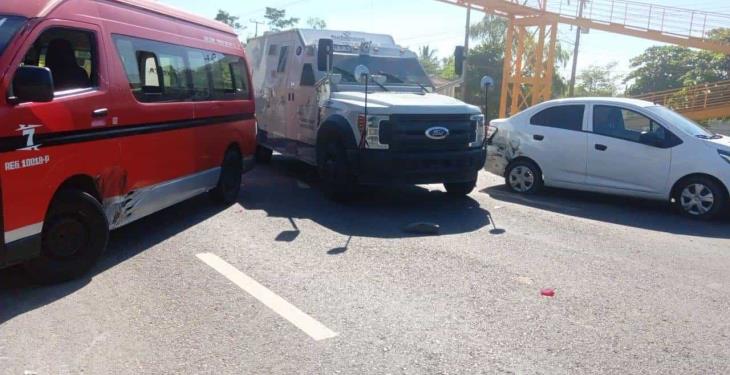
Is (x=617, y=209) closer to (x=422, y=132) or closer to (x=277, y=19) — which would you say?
(x=422, y=132)

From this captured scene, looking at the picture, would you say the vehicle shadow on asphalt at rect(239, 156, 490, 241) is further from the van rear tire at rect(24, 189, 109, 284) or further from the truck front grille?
the van rear tire at rect(24, 189, 109, 284)

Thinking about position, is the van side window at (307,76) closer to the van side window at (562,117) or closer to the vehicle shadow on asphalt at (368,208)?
the vehicle shadow on asphalt at (368,208)

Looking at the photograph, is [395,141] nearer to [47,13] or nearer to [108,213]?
[108,213]

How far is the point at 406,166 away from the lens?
7965 millimetres

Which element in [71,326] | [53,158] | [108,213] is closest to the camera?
[71,326]

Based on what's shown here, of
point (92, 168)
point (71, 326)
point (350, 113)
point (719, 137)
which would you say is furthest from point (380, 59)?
point (71, 326)

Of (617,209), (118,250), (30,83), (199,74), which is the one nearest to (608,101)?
(617,209)

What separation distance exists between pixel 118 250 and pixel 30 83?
7.30 ft

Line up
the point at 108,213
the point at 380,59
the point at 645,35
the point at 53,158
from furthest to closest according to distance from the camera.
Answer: the point at 645,35 < the point at 380,59 < the point at 108,213 < the point at 53,158

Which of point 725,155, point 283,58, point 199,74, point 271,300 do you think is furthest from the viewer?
point 283,58

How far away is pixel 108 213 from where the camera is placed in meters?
5.63

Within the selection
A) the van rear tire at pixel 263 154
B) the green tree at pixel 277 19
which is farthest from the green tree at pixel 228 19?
the van rear tire at pixel 263 154

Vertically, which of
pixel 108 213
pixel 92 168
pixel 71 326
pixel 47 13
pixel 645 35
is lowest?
pixel 71 326

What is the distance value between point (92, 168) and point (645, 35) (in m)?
28.0
